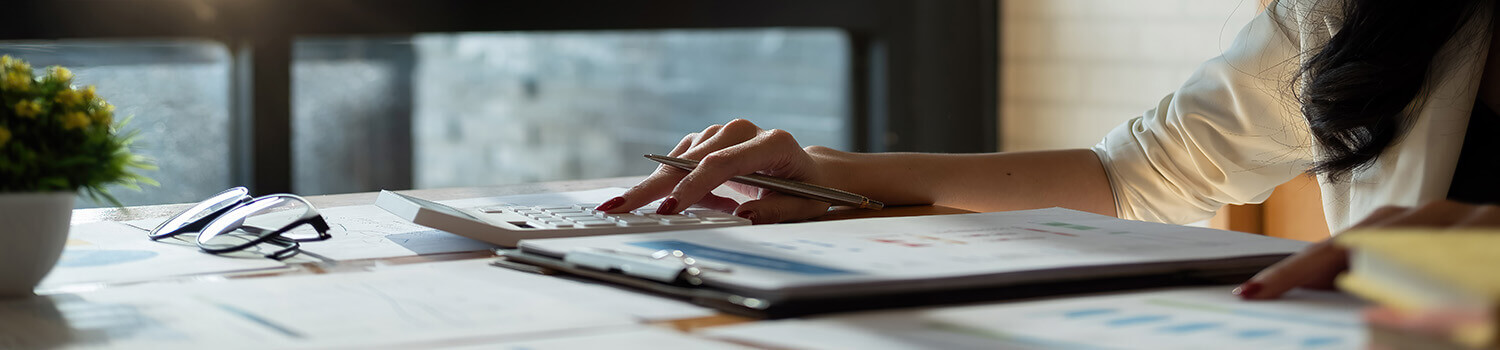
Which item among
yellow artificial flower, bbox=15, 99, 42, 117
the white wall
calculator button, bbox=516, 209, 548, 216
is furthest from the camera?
the white wall

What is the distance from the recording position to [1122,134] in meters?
1.14

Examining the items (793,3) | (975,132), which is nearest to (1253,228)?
(975,132)

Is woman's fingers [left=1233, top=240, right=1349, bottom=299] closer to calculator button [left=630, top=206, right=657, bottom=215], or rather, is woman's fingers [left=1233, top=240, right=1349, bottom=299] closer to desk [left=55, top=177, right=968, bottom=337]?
desk [left=55, top=177, right=968, bottom=337]

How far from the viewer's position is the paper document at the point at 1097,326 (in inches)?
17.6

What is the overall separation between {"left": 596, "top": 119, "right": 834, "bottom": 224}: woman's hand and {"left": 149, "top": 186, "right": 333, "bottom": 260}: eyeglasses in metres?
0.19

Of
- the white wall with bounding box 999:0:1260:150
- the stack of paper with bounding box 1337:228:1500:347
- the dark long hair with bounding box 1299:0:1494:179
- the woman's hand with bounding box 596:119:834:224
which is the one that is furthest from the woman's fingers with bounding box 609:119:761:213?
the white wall with bounding box 999:0:1260:150

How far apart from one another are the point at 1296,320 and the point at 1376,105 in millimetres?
521

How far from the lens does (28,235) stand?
0.57m

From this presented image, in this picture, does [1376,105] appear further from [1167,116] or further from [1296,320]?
[1296,320]

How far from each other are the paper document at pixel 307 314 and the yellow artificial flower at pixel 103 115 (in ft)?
0.26

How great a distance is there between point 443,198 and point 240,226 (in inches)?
9.2

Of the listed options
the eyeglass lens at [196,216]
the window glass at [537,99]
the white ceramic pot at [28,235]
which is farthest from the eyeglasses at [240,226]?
the window glass at [537,99]

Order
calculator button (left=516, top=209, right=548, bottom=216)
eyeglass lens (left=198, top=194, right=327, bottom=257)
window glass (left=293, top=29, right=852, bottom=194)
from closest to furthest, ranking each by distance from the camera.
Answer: eyeglass lens (left=198, top=194, right=327, bottom=257) < calculator button (left=516, top=209, right=548, bottom=216) < window glass (left=293, top=29, right=852, bottom=194)

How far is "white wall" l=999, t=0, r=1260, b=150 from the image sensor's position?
2.47 meters
